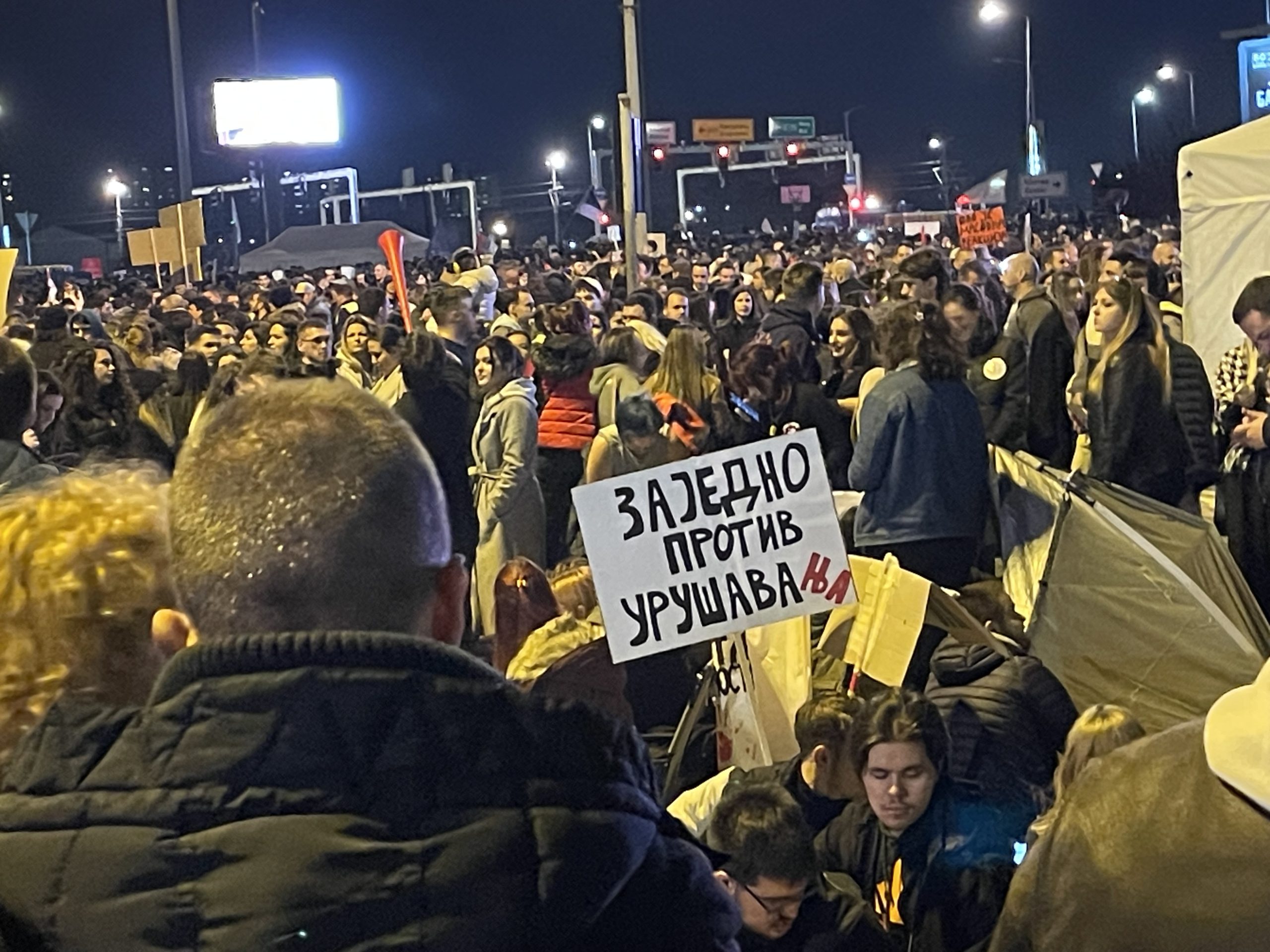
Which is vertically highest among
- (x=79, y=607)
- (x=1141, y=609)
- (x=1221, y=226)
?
→ (x=1221, y=226)

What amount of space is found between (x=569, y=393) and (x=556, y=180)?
63123mm

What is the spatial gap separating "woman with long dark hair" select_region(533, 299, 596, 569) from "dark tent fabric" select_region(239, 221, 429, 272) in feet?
79.8

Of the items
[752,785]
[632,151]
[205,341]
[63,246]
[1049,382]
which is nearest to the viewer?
[752,785]

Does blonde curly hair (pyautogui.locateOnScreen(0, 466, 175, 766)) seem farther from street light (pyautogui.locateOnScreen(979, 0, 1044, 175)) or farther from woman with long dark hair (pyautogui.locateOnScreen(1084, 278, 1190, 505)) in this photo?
street light (pyautogui.locateOnScreen(979, 0, 1044, 175))

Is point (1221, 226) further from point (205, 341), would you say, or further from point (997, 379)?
point (205, 341)

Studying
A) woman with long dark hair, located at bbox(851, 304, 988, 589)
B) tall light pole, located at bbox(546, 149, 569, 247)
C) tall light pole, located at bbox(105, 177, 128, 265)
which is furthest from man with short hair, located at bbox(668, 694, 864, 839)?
tall light pole, located at bbox(105, 177, 128, 265)

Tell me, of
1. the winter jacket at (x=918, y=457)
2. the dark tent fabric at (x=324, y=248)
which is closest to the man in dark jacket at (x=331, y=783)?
the winter jacket at (x=918, y=457)

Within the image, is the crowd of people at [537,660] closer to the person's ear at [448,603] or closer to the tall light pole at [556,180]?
the person's ear at [448,603]

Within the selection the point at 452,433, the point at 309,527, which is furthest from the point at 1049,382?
the point at 309,527

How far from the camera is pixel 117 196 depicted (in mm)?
65000

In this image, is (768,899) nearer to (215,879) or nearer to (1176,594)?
(215,879)

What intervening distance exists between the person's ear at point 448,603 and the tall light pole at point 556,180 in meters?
41.9

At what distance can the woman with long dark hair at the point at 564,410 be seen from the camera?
27.8ft

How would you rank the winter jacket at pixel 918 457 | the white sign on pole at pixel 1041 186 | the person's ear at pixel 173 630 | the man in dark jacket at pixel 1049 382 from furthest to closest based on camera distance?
1. the white sign on pole at pixel 1041 186
2. the man in dark jacket at pixel 1049 382
3. the winter jacket at pixel 918 457
4. the person's ear at pixel 173 630
